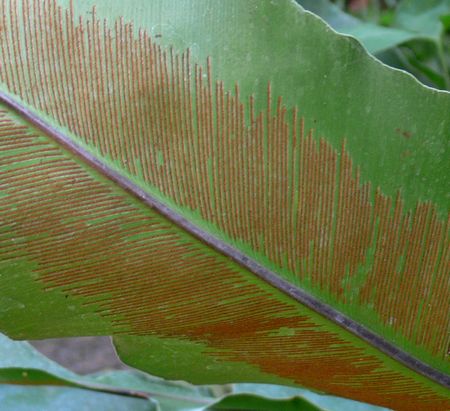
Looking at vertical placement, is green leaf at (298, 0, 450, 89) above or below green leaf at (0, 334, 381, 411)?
above

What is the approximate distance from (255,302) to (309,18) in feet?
0.72

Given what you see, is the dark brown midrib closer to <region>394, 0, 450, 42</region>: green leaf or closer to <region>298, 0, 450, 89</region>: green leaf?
<region>298, 0, 450, 89</region>: green leaf

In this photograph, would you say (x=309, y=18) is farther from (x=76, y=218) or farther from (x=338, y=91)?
(x=76, y=218)

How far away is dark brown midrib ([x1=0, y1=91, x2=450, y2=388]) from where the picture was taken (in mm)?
485

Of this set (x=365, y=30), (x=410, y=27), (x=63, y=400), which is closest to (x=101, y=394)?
(x=63, y=400)

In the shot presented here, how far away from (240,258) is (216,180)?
0.06 metres

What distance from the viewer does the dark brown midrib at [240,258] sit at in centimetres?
49

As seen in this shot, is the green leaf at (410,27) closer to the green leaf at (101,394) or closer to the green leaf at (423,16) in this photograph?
the green leaf at (423,16)

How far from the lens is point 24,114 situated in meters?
0.48

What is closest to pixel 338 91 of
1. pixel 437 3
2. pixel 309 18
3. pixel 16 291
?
pixel 309 18

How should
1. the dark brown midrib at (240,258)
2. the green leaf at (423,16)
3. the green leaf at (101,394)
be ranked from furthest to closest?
the green leaf at (423,16) < the green leaf at (101,394) < the dark brown midrib at (240,258)

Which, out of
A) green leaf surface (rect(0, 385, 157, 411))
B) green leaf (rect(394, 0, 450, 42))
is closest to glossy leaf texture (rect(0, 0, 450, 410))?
green leaf surface (rect(0, 385, 157, 411))

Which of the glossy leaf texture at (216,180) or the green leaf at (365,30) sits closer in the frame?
the glossy leaf texture at (216,180)

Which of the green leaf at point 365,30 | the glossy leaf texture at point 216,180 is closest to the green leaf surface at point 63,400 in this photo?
the glossy leaf texture at point 216,180
